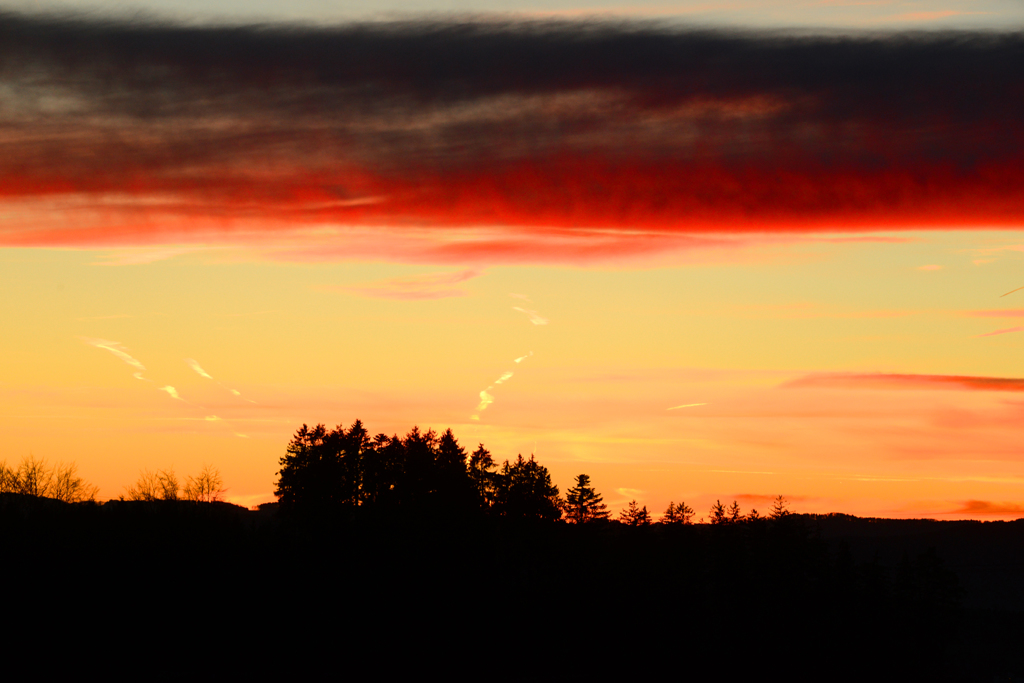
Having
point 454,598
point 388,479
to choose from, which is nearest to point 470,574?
point 454,598

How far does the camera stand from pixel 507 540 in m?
112

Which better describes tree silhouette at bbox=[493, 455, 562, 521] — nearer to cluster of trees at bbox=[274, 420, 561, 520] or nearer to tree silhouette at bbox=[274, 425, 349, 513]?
cluster of trees at bbox=[274, 420, 561, 520]

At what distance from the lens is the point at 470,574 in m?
98.4

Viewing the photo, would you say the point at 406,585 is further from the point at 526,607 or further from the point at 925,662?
the point at 925,662

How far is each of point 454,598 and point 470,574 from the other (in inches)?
139

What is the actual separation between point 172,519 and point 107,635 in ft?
71.9

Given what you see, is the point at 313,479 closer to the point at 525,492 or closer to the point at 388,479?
the point at 388,479

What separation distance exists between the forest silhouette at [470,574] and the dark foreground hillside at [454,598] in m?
0.25

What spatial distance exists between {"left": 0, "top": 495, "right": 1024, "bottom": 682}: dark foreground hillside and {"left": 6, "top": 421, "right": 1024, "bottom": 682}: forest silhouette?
249 millimetres

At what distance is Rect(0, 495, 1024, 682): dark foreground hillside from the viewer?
8112cm

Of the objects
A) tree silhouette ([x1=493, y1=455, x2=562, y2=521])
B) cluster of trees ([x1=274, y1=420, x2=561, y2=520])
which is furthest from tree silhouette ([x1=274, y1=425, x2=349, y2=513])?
tree silhouette ([x1=493, y1=455, x2=562, y2=521])

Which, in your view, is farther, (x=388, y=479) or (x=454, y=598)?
(x=388, y=479)

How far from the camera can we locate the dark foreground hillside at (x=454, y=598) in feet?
266

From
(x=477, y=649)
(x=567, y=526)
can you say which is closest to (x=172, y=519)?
(x=477, y=649)
